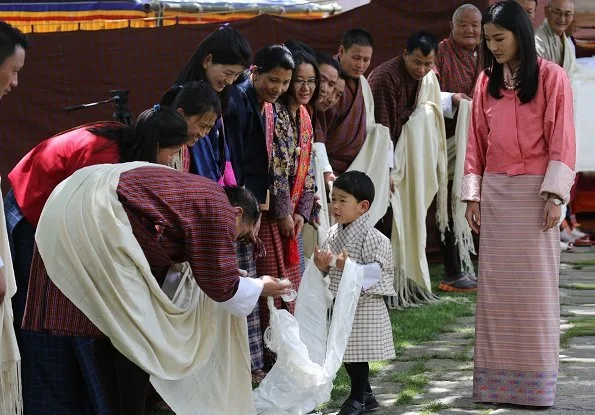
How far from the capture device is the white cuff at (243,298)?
3.99m

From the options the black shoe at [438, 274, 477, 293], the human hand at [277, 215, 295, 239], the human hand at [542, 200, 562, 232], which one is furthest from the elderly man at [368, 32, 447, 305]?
the human hand at [542, 200, 562, 232]

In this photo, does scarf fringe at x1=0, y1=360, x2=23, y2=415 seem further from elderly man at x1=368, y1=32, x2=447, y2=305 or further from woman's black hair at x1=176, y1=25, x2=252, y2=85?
elderly man at x1=368, y1=32, x2=447, y2=305

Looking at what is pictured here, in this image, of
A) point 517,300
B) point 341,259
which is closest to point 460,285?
point 517,300

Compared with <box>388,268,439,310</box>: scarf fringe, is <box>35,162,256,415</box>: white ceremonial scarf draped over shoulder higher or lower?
higher

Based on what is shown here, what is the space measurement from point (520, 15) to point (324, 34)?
398 centimetres

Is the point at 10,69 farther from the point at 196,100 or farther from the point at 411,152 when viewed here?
the point at 411,152

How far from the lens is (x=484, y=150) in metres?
5.43

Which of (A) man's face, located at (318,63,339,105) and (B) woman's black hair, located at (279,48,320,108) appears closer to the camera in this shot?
(B) woman's black hair, located at (279,48,320,108)

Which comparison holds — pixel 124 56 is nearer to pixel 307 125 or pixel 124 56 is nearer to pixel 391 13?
pixel 391 13

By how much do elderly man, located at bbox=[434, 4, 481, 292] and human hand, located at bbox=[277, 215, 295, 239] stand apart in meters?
2.75

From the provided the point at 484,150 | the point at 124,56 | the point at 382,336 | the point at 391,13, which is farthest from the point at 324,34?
the point at 382,336

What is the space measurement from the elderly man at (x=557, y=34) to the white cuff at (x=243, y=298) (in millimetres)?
5641

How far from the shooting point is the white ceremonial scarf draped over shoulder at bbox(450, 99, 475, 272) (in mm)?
8250

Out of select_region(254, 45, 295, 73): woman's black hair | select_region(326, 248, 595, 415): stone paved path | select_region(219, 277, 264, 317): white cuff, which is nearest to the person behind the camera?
select_region(219, 277, 264, 317): white cuff
